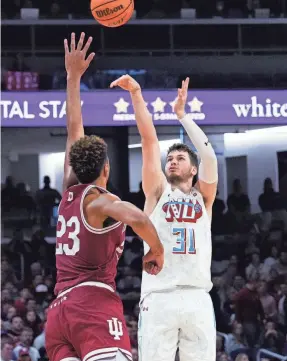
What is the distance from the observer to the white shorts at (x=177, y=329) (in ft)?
16.9

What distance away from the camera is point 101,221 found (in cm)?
403

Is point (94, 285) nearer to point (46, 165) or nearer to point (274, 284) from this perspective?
point (274, 284)

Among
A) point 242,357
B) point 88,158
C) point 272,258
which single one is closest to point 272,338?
point 242,357

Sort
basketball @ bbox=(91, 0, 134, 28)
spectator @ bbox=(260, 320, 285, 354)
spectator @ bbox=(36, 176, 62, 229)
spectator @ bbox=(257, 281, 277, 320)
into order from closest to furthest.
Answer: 1. basketball @ bbox=(91, 0, 134, 28)
2. spectator @ bbox=(260, 320, 285, 354)
3. spectator @ bbox=(257, 281, 277, 320)
4. spectator @ bbox=(36, 176, 62, 229)

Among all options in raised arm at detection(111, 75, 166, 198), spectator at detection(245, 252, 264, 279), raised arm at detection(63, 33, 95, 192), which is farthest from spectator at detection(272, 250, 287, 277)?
raised arm at detection(63, 33, 95, 192)

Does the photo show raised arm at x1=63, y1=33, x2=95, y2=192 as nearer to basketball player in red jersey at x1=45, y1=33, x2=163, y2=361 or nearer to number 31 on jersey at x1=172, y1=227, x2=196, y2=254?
basketball player in red jersey at x1=45, y1=33, x2=163, y2=361

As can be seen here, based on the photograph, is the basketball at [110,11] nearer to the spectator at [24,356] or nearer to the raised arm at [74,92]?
the raised arm at [74,92]

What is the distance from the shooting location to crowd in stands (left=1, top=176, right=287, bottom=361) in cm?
1084

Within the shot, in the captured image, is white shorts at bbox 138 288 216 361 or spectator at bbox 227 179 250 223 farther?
spectator at bbox 227 179 250 223

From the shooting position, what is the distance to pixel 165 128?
13.4m

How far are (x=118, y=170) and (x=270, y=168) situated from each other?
2.50 metres

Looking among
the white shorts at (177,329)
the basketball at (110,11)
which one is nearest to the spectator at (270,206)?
the basketball at (110,11)

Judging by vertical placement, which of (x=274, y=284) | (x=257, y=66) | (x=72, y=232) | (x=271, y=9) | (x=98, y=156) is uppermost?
(x=271, y=9)

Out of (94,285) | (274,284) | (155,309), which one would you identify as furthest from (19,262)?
(94,285)
